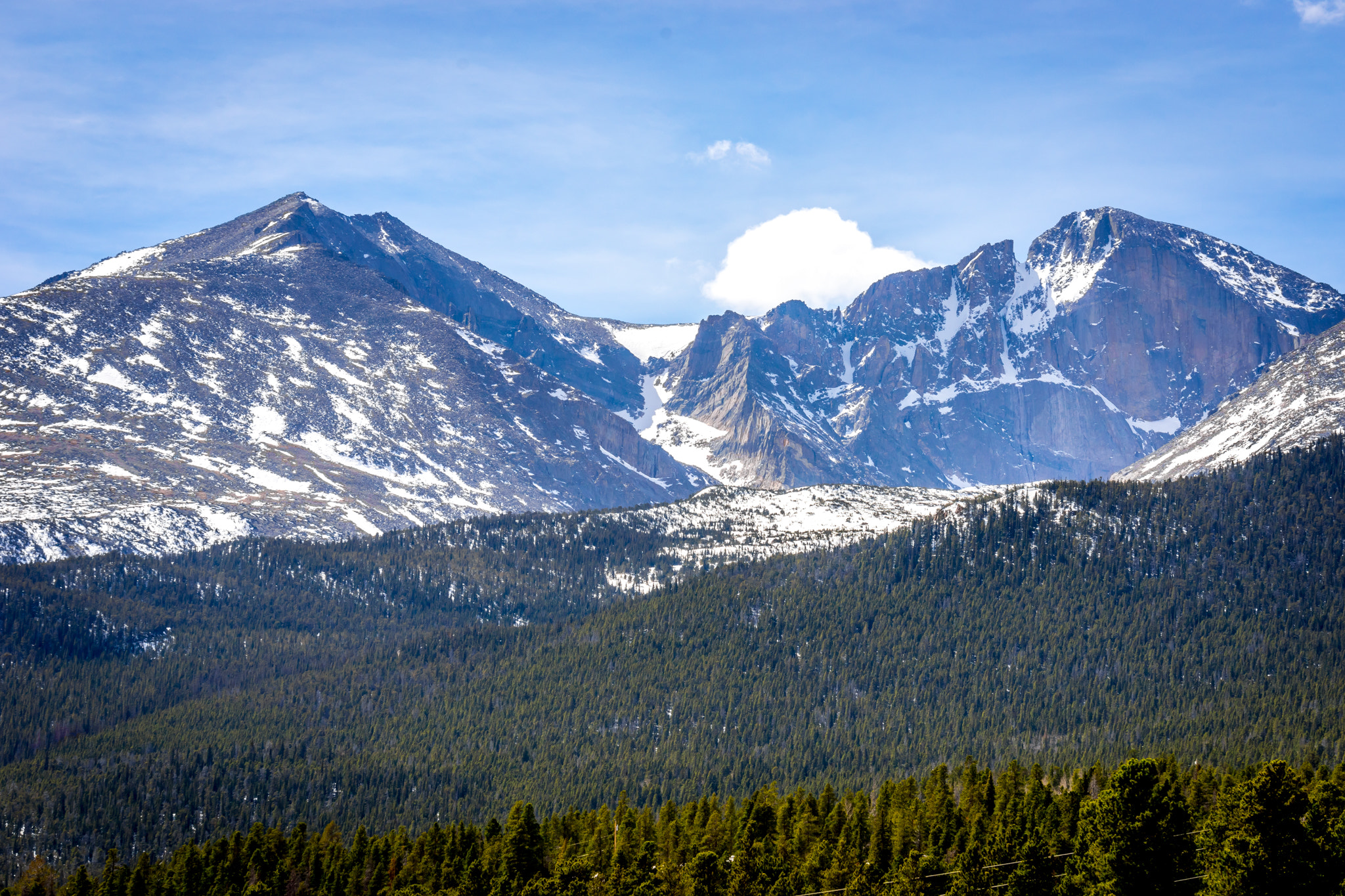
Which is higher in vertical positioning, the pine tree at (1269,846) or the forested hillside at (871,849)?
the pine tree at (1269,846)

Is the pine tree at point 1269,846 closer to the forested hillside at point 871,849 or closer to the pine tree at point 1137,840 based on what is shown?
the forested hillside at point 871,849

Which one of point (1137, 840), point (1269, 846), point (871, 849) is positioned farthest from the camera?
point (871, 849)

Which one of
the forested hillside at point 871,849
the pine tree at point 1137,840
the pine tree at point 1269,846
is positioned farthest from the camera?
the pine tree at point 1137,840

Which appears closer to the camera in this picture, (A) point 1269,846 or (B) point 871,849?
(A) point 1269,846

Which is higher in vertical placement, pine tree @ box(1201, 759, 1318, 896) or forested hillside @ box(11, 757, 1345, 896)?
pine tree @ box(1201, 759, 1318, 896)

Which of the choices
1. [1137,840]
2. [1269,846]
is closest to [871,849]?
[1137,840]

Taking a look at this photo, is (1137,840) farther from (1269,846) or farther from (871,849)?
(871,849)

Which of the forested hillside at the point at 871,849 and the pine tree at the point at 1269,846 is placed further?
the forested hillside at the point at 871,849

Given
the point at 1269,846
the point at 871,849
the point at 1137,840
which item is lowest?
the point at 871,849

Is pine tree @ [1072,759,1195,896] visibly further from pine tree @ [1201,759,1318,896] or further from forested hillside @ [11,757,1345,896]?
pine tree @ [1201,759,1318,896]

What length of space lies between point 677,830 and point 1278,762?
75.2 metres

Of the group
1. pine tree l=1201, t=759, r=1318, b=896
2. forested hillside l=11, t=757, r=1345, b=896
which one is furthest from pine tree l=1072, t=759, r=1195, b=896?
pine tree l=1201, t=759, r=1318, b=896

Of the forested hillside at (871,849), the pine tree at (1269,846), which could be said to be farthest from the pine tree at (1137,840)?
the pine tree at (1269,846)

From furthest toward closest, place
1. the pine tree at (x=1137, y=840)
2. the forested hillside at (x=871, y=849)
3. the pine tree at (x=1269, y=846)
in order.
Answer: the pine tree at (x=1137, y=840) < the forested hillside at (x=871, y=849) < the pine tree at (x=1269, y=846)
